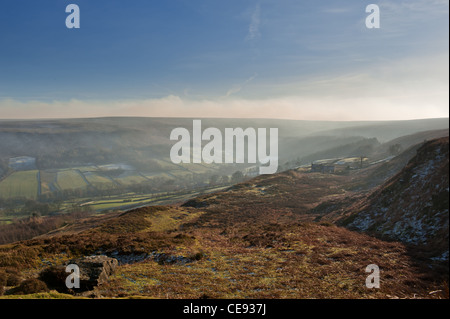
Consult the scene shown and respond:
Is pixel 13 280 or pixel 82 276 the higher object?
pixel 82 276

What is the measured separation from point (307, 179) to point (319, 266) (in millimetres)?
76814

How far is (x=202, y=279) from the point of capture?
15.8m

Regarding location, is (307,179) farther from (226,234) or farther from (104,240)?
(104,240)

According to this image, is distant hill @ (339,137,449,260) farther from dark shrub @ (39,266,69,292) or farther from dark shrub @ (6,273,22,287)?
dark shrub @ (6,273,22,287)

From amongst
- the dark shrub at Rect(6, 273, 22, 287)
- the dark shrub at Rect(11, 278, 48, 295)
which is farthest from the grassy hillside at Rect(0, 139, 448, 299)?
the dark shrub at Rect(11, 278, 48, 295)

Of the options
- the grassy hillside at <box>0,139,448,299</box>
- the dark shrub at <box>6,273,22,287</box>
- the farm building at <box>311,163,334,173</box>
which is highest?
the dark shrub at <box>6,273,22,287</box>

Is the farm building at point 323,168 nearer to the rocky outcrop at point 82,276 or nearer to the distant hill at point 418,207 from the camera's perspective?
the distant hill at point 418,207

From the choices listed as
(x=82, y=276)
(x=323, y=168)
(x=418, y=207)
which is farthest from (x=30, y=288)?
(x=323, y=168)

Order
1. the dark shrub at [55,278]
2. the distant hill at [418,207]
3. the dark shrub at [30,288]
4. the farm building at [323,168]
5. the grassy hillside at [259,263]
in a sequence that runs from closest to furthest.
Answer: the dark shrub at [30,288], the grassy hillside at [259,263], the dark shrub at [55,278], the distant hill at [418,207], the farm building at [323,168]

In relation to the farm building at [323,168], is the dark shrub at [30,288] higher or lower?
higher

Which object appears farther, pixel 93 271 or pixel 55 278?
pixel 93 271

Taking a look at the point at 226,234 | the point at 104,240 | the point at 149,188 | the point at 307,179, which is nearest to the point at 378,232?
the point at 226,234

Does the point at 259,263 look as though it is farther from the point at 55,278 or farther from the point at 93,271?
the point at 55,278

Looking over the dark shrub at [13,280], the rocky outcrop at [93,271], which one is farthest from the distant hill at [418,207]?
the dark shrub at [13,280]
